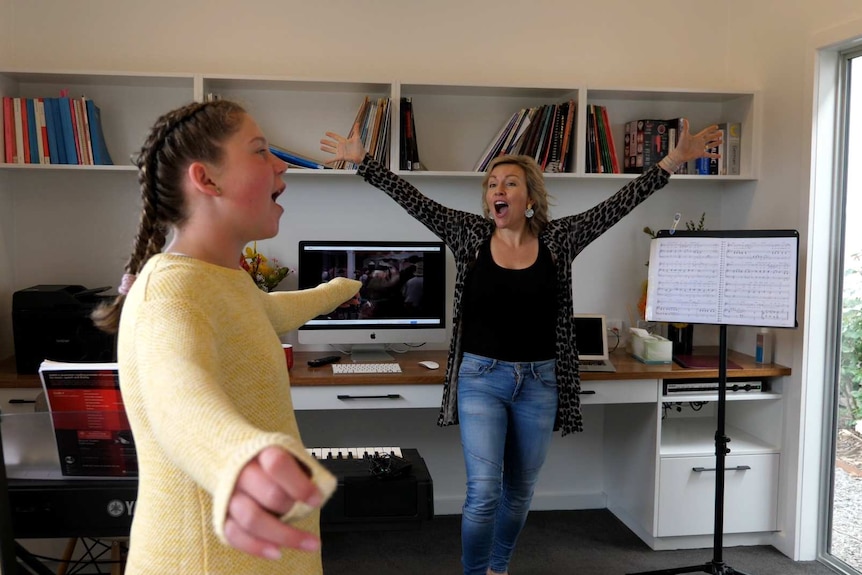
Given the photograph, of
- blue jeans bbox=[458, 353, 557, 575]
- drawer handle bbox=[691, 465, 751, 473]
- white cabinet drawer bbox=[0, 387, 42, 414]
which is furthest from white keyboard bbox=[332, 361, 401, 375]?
drawer handle bbox=[691, 465, 751, 473]

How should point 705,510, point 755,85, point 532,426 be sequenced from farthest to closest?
point 755,85 → point 705,510 → point 532,426

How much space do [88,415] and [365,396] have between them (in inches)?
62.4

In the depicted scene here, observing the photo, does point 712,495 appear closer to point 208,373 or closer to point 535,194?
point 535,194

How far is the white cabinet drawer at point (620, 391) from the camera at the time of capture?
10.8ft

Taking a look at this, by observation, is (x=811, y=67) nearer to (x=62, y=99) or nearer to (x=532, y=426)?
(x=532, y=426)

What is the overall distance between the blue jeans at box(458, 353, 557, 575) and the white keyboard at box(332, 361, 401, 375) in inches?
22.2

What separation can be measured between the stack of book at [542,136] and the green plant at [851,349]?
130 cm

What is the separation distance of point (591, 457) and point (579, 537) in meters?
0.50

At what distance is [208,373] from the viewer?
30.2 inches

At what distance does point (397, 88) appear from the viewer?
3.39m

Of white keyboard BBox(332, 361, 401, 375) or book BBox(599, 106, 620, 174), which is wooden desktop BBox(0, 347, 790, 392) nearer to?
white keyboard BBox(332, 361, 401, 375)

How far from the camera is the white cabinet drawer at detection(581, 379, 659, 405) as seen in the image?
328 centimetres

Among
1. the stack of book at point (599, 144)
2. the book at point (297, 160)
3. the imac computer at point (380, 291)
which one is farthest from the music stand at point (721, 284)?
the book at point (297, 160)

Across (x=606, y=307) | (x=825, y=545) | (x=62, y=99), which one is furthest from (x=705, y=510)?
(x=62, y=99)
